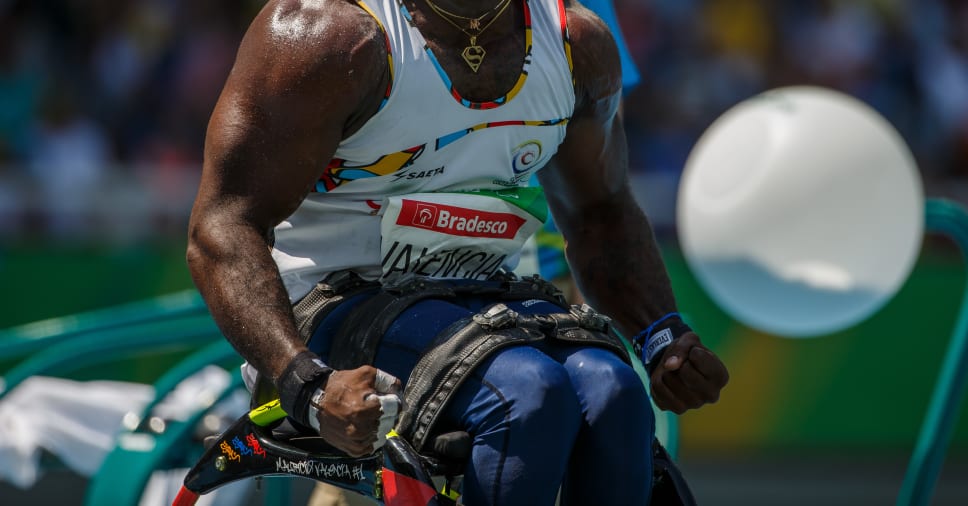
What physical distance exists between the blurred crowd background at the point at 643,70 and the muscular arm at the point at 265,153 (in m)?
6.30

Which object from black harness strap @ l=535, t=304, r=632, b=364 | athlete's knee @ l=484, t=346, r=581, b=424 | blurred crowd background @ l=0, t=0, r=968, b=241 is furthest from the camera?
blurred crowd background @ l=0, t=0, r=968, b=241

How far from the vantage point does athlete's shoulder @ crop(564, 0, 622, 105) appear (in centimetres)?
289

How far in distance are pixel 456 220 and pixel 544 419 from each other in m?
0.54

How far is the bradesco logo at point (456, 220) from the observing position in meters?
2.66

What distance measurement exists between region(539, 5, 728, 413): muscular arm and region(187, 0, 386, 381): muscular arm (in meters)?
0.60

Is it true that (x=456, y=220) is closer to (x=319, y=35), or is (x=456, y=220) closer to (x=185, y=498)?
(x=319, y=35)

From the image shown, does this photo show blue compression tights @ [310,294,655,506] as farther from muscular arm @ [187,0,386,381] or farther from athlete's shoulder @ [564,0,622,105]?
athlete's shoulder @ [564,0,622,105]

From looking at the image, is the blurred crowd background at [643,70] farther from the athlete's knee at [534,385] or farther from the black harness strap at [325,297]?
the athlete's knee at [534,385]

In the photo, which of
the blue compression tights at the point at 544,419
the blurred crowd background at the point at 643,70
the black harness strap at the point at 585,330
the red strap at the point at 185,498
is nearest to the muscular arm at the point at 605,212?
the black harness strap at the point at 585,330

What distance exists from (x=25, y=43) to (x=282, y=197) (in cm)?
802

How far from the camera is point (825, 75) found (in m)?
10.3

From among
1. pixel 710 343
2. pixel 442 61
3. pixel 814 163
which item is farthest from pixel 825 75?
pixel 442 61

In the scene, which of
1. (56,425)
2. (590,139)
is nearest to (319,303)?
(590,139)

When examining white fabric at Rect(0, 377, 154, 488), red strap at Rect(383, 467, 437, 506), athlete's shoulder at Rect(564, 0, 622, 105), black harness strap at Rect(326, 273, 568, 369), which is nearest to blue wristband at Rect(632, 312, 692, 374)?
black harness strap at Rect(326, 273, 568, 369)
